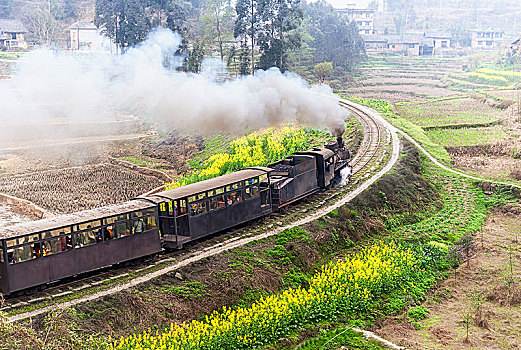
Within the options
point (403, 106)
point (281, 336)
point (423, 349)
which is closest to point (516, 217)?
point (423, 349)

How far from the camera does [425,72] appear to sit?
10944 centimetres

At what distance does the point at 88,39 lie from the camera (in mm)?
89062

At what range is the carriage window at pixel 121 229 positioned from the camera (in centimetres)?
2150

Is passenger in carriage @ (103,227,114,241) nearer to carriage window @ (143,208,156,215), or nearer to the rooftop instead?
carriage window @ (143,208,156,215)

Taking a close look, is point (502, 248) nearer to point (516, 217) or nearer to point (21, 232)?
point (516, 217)

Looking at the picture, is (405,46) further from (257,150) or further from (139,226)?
(139,226)

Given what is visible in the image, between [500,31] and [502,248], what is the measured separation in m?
149

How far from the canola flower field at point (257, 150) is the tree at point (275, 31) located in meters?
16.9

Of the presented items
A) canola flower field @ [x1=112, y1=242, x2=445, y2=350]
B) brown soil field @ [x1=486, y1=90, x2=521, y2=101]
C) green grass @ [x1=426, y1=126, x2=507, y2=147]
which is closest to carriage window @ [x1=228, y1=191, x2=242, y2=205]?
canola flower field @ [x1=112, y1=242, x2=445, y2=350]

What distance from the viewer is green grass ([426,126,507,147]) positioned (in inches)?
2084

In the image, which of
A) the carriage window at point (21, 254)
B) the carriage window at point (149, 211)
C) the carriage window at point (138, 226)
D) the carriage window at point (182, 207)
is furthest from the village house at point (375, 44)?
the carriage window at point (21, 254)

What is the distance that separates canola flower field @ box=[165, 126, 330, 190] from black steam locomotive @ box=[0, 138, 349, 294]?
9507mm

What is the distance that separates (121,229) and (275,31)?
53047mm

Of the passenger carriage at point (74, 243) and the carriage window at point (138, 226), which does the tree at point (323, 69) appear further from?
the passenger carriage at point (74, 243)
